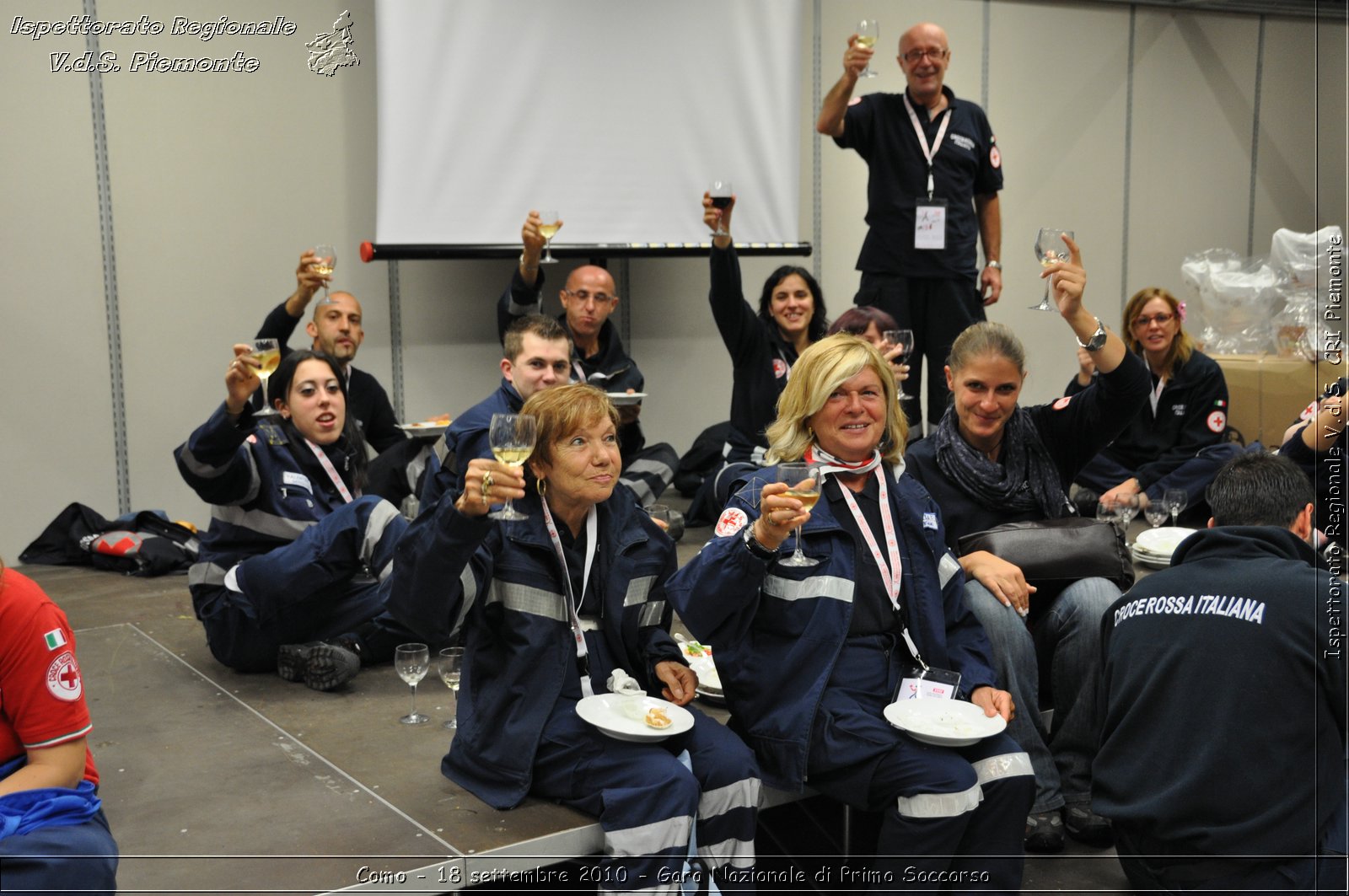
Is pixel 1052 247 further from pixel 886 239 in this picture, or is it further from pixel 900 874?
pixel 886 239

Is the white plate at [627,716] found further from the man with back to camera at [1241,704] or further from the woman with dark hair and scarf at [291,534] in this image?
the woman with dark hair and scarf at [291,534]

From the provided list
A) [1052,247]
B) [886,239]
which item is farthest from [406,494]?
[1052,247]

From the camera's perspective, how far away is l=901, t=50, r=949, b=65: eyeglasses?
5371 millimetres

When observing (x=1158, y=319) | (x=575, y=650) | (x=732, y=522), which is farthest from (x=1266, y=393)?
(x=575, y=650)

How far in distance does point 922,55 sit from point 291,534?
11.3ft

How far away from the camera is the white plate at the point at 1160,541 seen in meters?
4.46

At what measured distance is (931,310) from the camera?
18.5 feet

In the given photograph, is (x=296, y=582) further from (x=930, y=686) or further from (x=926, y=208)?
(x=926, y=208)

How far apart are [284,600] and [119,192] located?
314cm

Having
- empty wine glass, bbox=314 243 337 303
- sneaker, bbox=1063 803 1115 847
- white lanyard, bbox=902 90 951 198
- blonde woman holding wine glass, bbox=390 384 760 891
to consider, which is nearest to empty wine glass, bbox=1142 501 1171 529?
white lanyard, bbox=902 90 951 198

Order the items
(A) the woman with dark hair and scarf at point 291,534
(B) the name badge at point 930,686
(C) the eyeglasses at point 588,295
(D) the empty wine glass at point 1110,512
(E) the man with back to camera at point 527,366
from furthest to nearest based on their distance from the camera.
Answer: (C) the eyeglasses at point 588,295, (D) the empty wine glass at point 1110,512, (E) the man with back to camera at point 527,366, (A) the woman with dark hair and scarf at point 291,534, (B) the name badge at point 930,686

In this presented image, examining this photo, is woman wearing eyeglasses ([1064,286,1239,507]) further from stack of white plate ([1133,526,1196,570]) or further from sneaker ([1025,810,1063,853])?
sneaker ([1025,810,1063,853])

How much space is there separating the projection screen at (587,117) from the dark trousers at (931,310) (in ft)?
4.81

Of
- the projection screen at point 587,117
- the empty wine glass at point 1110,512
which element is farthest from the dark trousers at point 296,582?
the projection screen at point 587,117
